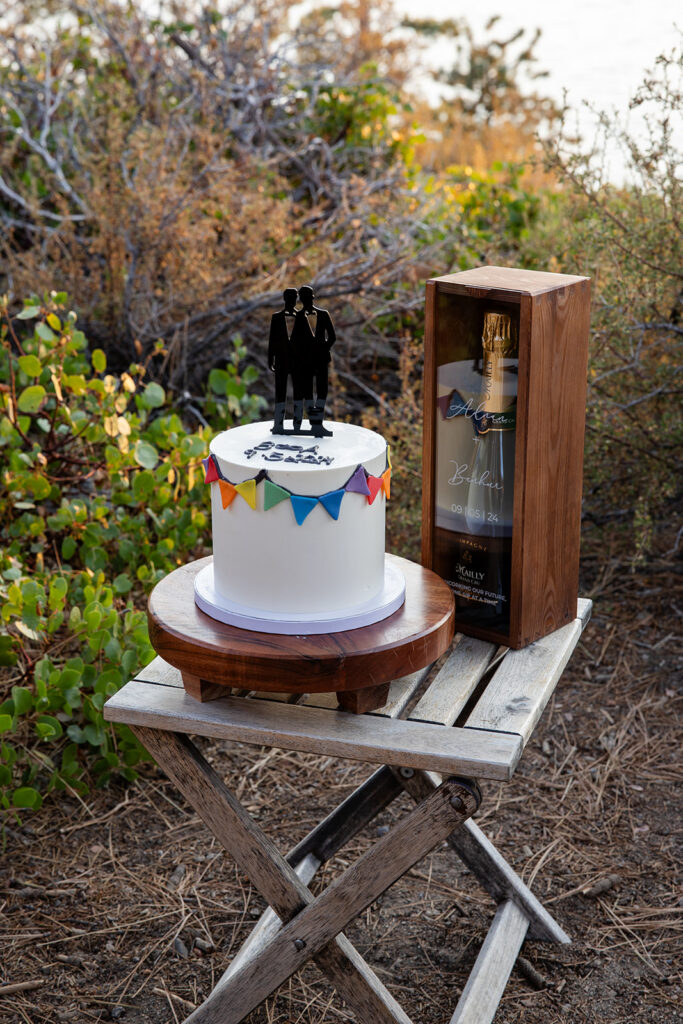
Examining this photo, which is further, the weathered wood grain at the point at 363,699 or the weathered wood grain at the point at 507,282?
the weathered wood grain at the point at 507,282

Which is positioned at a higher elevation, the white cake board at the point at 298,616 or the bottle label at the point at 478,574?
the white cake board at the point at 298,616

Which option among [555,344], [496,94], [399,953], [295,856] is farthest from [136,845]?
[496,94]

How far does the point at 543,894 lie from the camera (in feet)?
6.79

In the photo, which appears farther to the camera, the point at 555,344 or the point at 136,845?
the point at 136,845

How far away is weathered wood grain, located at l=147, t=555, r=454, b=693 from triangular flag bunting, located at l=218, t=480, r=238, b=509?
0.57 ft

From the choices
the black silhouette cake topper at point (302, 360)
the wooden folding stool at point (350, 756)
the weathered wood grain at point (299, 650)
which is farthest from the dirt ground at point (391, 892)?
the black silhouette cake topper at point (302, 360)

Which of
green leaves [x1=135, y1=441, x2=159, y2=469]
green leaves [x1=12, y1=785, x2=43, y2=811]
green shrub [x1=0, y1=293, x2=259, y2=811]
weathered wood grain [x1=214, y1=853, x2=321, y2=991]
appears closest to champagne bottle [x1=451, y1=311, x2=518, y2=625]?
weathered wood grain [x1=214, y1=853, x2=321, y2=991]

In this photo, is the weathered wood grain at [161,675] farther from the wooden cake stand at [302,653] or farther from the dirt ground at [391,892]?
the dirt ground at [391,892]

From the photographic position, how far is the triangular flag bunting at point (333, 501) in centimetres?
130

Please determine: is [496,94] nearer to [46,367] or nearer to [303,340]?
[46,367]

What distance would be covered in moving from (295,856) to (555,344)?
1106 mm

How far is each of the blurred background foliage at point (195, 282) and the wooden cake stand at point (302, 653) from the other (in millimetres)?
822

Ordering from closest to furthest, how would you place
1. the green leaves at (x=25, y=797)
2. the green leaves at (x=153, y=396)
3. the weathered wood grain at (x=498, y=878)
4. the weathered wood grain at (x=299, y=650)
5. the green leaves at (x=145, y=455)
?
the weathered wood grain at (x=299, y=650)
the weathered wood grain at (x=498, y=878)
the green leaves at (x=25, y=797)
the green leaves at (x=145, y=455)
the green leaves at (x=153, y=396)

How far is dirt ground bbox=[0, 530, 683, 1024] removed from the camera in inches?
70.7
